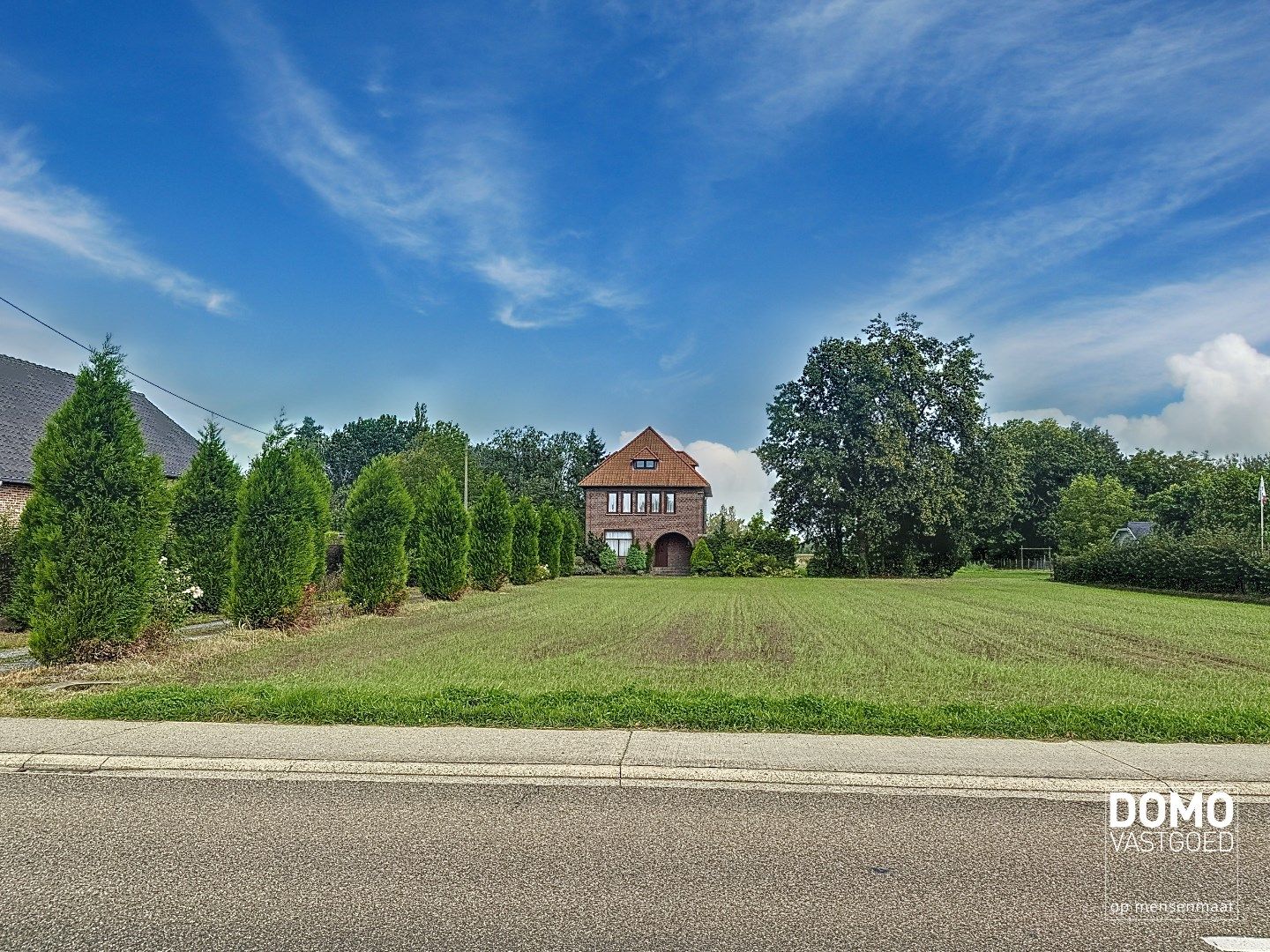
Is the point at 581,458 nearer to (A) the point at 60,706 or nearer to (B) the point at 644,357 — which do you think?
(B) the point at 644,357

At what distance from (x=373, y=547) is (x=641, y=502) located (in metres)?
36.6

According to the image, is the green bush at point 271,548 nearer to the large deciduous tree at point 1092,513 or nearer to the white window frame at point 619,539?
the white window frame at point 619,539

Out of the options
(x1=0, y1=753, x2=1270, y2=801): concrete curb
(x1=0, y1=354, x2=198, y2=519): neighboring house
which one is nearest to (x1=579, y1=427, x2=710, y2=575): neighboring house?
(x1=0, y1=354, x2=198, y2=519): neighboring house

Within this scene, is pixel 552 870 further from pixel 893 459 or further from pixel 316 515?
pixel 893 459

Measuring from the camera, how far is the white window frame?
55.7 metres

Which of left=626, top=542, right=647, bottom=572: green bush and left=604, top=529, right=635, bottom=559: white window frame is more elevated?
left=604, top=529, right=635, bottom=559: white window frame

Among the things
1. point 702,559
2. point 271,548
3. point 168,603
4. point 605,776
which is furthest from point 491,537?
point 605,776

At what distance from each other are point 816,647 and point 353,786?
988 centimetres

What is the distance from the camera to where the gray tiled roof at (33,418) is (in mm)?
23047

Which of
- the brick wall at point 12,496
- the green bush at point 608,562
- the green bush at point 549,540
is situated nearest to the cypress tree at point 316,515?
the brick wall at point 12,496

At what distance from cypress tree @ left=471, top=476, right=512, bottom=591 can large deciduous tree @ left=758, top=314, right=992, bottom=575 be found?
934 inches

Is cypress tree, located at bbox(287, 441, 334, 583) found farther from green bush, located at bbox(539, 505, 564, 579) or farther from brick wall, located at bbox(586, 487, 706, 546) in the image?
brick wall, located at bbox(586, 487, 706, 546)

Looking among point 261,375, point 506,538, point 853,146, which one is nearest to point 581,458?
point 506,538

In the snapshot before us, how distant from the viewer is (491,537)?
30.3 metres
